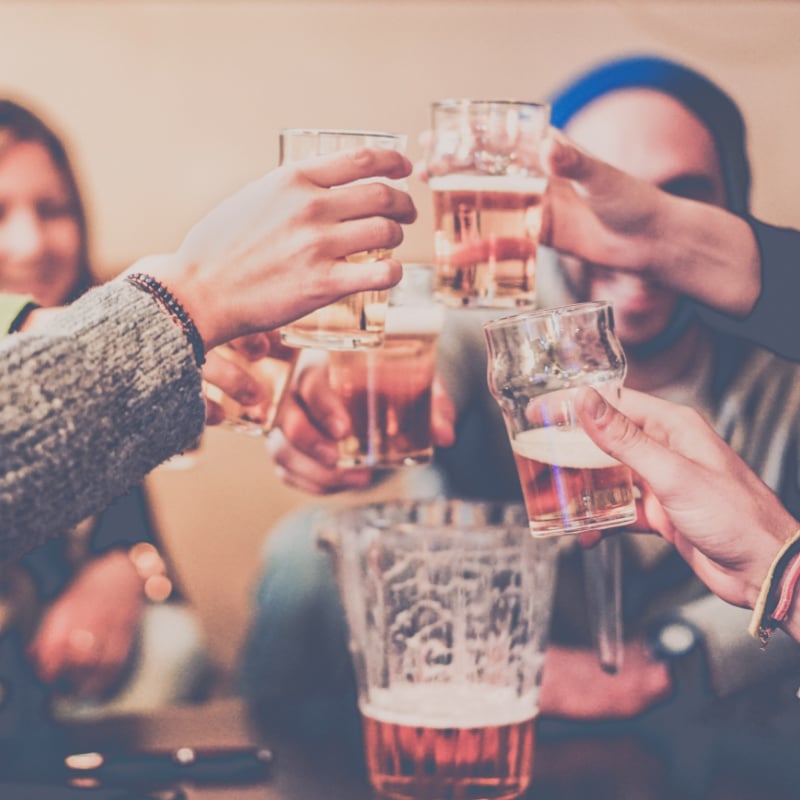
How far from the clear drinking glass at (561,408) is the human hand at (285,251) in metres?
0.12

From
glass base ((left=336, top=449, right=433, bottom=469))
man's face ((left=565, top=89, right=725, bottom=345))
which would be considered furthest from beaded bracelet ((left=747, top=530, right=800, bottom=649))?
man's face ((left=565, top=89, right=725, bottom=345))

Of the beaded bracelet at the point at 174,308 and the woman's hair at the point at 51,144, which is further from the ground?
the woman's hair at the point at 51,144

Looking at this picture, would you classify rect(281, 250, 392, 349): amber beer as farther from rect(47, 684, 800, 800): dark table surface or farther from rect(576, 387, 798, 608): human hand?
rect(47, 684, 800, 800): dark table surface

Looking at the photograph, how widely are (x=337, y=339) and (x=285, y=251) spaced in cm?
14

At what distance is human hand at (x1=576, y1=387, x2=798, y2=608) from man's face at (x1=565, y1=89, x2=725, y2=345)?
3.47 feet

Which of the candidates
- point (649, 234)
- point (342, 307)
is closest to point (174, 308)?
point (342, 307)

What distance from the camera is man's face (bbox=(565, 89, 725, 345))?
2.11 metres

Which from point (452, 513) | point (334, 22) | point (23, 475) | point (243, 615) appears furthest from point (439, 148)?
point (243, 615)

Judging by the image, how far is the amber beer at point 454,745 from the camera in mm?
962

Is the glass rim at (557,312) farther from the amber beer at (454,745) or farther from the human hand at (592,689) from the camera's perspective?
the human hand at (592,689)

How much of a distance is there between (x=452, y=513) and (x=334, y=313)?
0.23 meters

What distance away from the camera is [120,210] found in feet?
7.32

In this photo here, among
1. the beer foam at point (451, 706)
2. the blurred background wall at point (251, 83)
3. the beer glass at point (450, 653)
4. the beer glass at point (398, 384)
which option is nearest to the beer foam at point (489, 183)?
the beer glass at point (398, 384)

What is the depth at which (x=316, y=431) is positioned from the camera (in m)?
1.31
